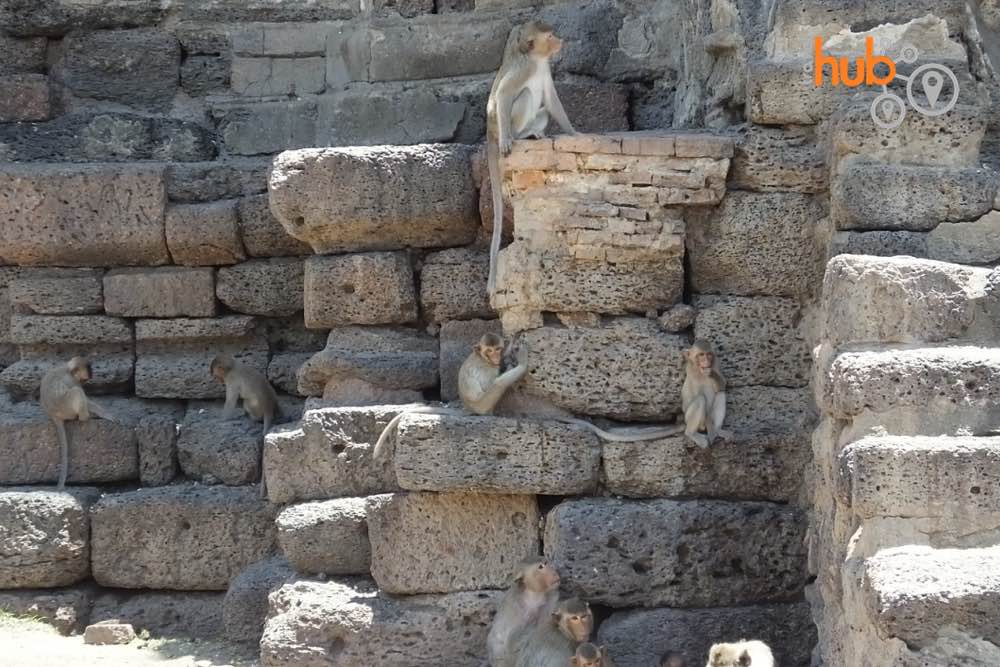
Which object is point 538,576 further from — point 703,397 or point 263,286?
point 263,286

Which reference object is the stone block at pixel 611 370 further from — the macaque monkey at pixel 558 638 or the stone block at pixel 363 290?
the stone block at pixel 363 290

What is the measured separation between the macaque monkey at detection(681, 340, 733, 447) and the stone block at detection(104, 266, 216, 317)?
3257 millimetres

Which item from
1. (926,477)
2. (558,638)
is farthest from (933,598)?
(558,638)

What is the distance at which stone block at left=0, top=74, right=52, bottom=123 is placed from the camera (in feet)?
34.2

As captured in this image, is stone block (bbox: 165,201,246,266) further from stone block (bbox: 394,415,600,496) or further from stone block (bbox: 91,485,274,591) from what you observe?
stone block (bbox: 394,415,600,496)

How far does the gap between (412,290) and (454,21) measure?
185cm

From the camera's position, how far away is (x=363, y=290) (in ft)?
29.3

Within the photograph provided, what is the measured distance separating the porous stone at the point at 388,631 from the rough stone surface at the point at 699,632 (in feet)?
1.97

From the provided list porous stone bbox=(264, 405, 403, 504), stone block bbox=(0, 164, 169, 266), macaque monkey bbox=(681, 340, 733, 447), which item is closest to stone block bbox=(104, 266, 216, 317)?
stone block bbox=(0, 164, 169, 266)

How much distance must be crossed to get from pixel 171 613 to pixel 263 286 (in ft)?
6.23

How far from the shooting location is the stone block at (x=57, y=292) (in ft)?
32.5

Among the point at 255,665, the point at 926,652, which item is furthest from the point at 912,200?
the point at 255,665

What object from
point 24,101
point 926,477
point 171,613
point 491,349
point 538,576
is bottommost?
point 171,613

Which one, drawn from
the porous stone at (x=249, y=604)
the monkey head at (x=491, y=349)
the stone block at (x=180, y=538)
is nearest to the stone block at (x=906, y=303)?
the monkey head at (x=491, y=349)
